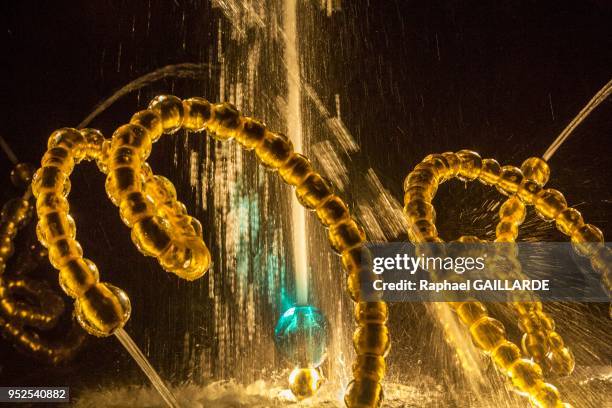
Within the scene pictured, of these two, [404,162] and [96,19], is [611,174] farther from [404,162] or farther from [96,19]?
[96,19]

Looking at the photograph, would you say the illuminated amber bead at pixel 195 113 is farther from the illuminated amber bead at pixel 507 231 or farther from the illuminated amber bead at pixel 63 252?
the illuminated amber bead at pixel 507 231

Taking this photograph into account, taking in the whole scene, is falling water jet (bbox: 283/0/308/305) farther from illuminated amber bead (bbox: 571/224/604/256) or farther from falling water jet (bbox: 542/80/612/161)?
illuminated amber bead (bbox: 571/224/604/256)

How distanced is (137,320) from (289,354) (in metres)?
1.97

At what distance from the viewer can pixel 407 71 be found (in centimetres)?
500

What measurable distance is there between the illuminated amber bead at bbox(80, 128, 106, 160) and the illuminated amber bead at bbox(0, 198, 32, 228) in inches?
85.4

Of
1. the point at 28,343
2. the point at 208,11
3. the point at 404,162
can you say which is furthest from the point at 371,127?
the point at 28,343

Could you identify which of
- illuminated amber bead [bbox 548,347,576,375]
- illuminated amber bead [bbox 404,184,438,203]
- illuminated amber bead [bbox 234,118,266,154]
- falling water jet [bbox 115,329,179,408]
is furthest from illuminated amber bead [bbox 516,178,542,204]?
falling water jet [bbox 115,329,179,408]

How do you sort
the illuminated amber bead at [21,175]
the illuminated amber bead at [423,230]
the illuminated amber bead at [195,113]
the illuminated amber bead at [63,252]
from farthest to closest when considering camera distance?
the illuminated amber bead at [21,175]
the illuminated amber bead at [423,230]
the illuminated amber bead at [195,113]
the illuminated amber bead at [63,252]

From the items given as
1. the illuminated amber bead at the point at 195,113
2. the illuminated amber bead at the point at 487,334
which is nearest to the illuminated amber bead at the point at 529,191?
the illuminated amber bead at the point at 487,334

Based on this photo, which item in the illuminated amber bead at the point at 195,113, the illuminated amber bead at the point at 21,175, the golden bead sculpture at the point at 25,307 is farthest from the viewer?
the illuminated amber bead at the point at 21,175

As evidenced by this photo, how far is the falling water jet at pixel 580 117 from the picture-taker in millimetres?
4797

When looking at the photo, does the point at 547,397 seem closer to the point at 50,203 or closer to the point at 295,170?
the point at 295,170

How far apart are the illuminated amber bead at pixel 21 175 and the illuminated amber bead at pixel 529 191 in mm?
3916

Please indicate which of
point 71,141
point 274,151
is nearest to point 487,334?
point 274,151
